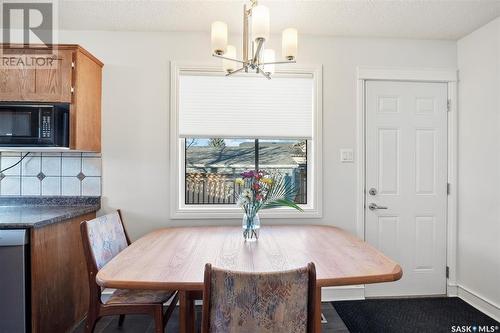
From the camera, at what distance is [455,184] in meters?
2.66

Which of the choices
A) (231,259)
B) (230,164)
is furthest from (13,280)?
(230,164)

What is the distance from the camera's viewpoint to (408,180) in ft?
8.77

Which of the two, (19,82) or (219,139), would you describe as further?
(219,139)

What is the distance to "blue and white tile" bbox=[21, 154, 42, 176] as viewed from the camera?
8.06ft

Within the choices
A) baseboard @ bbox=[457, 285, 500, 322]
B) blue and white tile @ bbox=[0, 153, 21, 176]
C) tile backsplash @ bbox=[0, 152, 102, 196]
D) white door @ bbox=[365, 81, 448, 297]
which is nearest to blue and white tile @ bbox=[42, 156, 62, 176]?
tile backsplash @ bbox=[0, 152, 102, 196]

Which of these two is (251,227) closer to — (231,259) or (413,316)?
(231,259)

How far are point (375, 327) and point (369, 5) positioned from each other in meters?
2.50

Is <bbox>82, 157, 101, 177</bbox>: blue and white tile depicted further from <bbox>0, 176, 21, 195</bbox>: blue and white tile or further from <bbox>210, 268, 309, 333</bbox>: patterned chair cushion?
<bbox>210, 268, 309, 333</bbox>: patterned chair cushion

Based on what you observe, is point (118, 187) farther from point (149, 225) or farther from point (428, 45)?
point (428, 45)

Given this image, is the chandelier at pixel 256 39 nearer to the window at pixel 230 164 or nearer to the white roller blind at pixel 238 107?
the white roller blind at pixel 238 107

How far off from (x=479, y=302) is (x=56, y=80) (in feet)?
13.0

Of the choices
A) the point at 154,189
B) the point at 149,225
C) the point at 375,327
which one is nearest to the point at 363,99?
the point at 375,327

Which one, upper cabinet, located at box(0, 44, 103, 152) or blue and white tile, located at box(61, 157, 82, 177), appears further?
blue and white tile, located at box(61, 157, 82, 177)

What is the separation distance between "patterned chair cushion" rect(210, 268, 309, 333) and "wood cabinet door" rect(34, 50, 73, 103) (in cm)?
192
